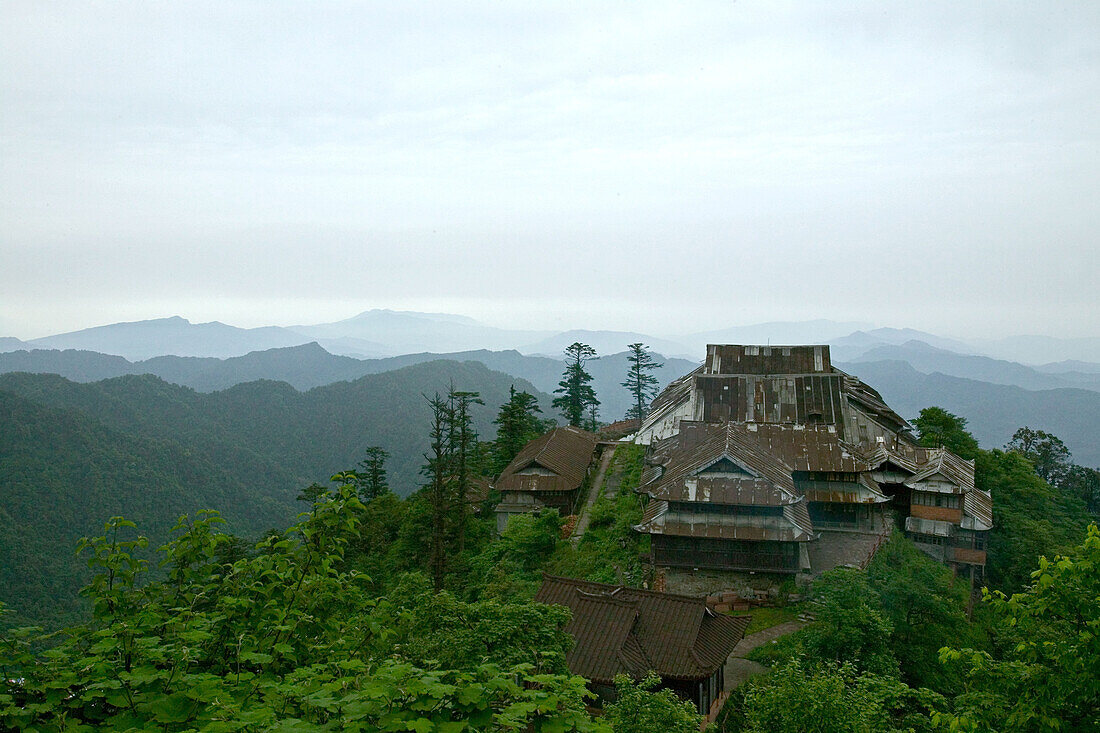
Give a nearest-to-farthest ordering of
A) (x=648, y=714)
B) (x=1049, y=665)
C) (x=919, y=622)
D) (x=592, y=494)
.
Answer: (x=1049, y=665)
(x=648, y=714)
(x=919, y=622)
(x=592, y=494)

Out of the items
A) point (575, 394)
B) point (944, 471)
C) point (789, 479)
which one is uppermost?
point (575, 394)

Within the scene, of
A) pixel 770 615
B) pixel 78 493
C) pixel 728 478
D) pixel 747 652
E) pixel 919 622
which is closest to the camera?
pixel 747 652

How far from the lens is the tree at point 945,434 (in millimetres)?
38875

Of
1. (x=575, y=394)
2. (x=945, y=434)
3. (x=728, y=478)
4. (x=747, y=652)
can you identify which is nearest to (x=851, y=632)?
(x=747, y=652)

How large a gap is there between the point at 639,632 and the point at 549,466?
2102 centimetres

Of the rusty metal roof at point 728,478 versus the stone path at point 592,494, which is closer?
the rusty metal roof at point 728,478

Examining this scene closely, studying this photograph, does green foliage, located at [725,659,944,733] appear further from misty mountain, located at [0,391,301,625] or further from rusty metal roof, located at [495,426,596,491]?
misty mountain, located at [0,391,301,625]

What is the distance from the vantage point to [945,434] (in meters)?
40.0

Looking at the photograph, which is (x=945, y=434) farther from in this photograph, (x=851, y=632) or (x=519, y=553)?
(x=519, y=553)

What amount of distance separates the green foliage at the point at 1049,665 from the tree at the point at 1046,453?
179 feet

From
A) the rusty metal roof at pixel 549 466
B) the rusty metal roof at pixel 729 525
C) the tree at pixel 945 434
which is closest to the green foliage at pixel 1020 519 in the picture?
the tree at pixel 945 434

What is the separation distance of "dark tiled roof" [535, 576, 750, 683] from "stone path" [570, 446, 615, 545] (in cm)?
1458

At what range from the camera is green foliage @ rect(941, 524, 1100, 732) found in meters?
8.52

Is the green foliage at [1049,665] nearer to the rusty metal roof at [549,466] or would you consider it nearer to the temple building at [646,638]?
the temple building at [646,638]
